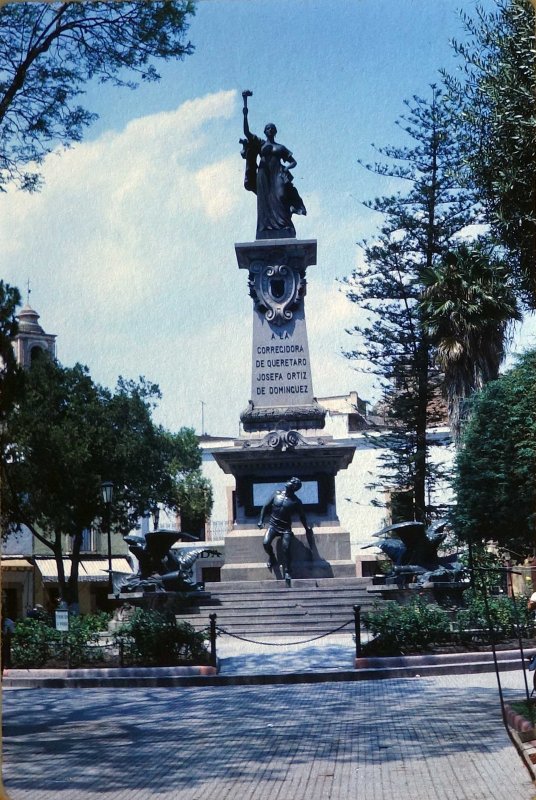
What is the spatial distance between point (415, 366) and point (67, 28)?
2445cm

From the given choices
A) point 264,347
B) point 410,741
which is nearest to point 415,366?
point 264,347

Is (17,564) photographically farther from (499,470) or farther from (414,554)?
(414,554)

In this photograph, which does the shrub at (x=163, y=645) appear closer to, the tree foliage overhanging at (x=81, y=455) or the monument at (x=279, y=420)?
the monument at (x=279, y=420)

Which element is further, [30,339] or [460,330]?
[460,330]

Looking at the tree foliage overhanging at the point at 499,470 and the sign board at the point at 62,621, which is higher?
the tree foliage overhanging at the point at 499,470

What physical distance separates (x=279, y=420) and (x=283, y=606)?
533 centimetres

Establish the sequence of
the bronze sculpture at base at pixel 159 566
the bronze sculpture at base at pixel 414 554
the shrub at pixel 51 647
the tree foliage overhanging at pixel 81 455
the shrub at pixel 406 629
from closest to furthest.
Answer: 1. the shrub at pixel 406 629
2. the shrub at pixel 51 647
3. the bronze sculpture at base at pixel 159 566
4. the bronze sculpture at base at pixel 414 554
5. the tree foliage overhanging at pixel 81 455

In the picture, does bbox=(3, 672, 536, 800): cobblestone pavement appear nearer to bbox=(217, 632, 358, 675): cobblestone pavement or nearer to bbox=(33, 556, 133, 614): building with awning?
bbox=(217, 632, 358, 675): cobblestone pavement

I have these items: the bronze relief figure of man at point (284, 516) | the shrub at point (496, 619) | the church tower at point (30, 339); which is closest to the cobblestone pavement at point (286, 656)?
the shrub at point (496, 619)

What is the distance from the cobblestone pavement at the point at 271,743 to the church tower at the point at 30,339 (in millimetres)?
4323

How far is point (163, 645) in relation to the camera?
17.3m

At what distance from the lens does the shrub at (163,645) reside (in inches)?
679

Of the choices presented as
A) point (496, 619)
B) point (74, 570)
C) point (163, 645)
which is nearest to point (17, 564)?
point (74, 570)

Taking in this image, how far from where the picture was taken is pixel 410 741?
10969 mm
